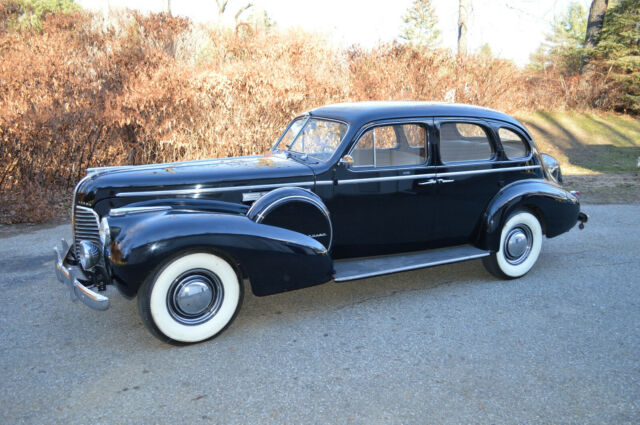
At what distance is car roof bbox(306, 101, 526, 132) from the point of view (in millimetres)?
4641

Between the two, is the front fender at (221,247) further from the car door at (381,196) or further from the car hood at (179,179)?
the car door at (381,196)

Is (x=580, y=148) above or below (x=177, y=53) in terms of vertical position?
below

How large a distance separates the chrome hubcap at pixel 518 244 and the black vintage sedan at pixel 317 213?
0.05 ft

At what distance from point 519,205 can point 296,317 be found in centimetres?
257

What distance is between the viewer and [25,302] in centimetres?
443

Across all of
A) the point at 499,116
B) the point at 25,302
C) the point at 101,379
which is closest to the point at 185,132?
the point at 25,302

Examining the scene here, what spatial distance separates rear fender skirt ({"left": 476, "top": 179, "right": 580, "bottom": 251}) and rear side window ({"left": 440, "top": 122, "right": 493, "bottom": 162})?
1.51ft

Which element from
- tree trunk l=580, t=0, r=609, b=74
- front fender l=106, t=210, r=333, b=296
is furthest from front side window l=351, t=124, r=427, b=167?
tree trunk l=580, t=0, r=609, b=74

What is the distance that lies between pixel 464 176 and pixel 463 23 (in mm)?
13894

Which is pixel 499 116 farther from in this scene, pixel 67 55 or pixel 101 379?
pixel 67 55

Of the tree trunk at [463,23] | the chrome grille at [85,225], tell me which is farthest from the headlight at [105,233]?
the tree trunk at [463,23]

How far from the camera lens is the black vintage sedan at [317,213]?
3.60 metres

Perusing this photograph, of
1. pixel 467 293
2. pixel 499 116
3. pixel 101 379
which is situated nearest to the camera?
pixel 101 379

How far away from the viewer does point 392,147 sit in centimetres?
516
